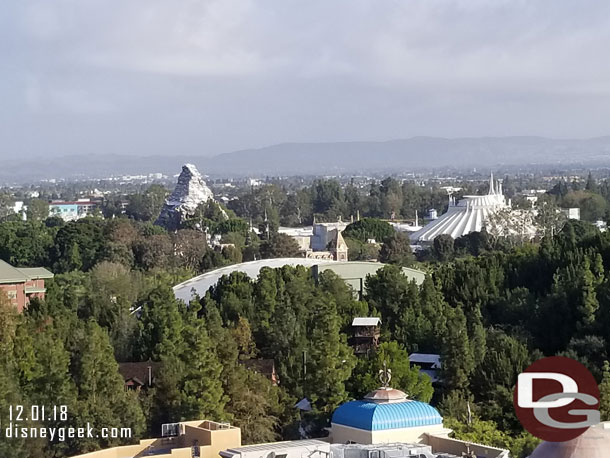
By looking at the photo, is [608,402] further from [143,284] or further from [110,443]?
[143,284]

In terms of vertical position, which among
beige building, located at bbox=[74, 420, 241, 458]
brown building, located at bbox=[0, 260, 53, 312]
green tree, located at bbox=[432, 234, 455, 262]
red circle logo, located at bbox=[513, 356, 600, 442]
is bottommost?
green tree, located at bbox=[432, 234, 455, 262]

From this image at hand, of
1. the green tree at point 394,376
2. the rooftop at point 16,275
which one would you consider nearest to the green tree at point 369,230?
the rooftop at point 16,275

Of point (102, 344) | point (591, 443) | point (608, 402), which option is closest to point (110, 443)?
point (102, 344)

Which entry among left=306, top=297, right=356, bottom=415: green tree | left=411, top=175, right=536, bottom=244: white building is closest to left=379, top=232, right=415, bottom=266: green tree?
left=411, top=175, right=536, bottom=244: white building

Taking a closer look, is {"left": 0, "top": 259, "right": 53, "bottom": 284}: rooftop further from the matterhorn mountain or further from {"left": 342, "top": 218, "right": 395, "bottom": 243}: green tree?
the matterhorn mountain

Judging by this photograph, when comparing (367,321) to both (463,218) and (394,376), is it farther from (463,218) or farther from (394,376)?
(463,218)

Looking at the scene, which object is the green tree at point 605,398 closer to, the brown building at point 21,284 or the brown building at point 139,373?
the brown building at point 139,373
